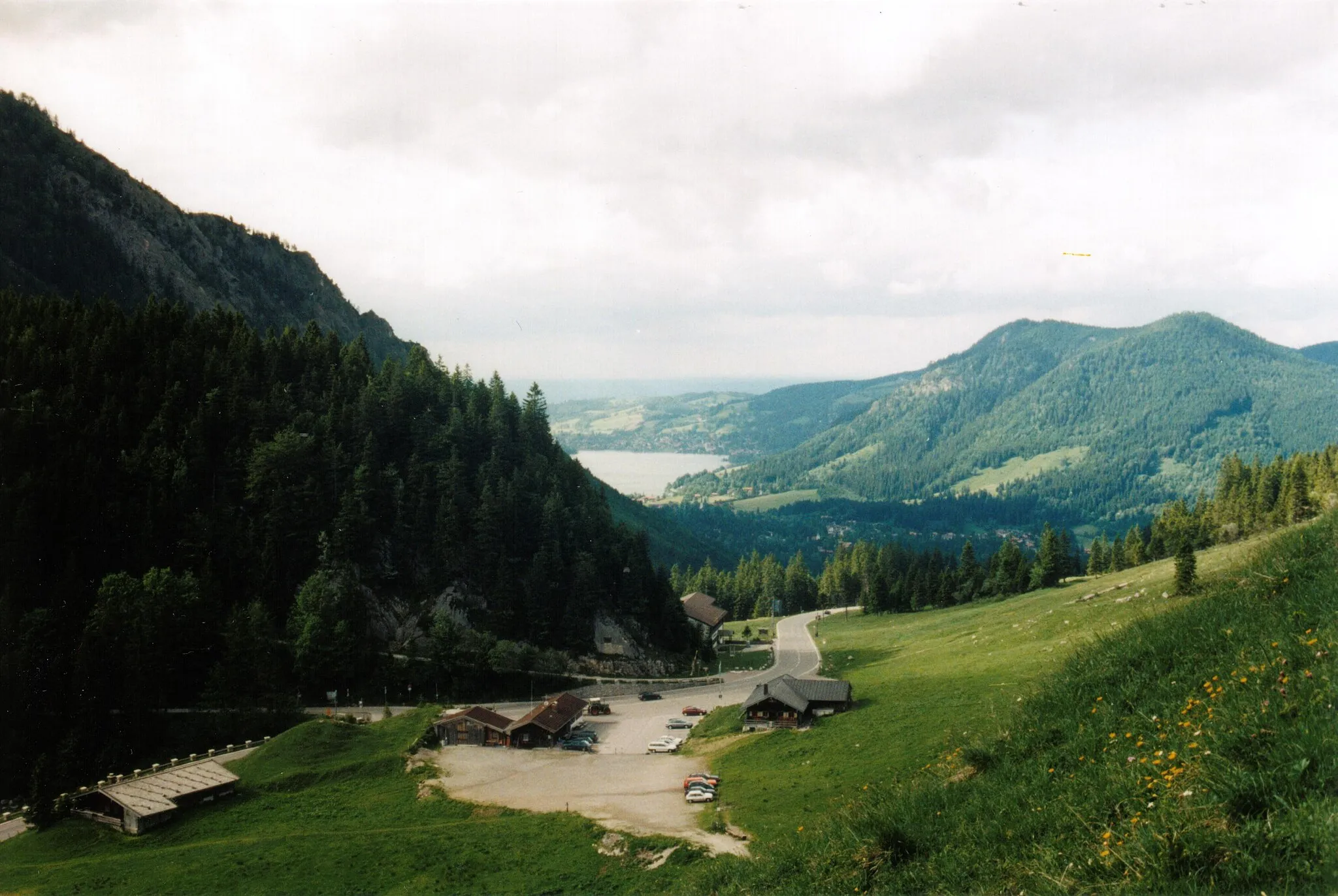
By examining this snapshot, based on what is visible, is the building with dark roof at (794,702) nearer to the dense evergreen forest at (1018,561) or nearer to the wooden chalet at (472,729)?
the wooden chalet at (472,729)

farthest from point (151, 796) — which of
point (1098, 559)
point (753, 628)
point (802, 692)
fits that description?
point (1098, 559)

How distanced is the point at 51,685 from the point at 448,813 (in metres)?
39.9

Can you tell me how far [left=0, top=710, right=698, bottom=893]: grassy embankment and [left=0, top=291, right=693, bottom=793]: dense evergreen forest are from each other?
55.1 feet

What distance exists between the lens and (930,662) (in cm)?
6606

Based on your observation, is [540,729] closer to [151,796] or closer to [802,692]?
[802,692]

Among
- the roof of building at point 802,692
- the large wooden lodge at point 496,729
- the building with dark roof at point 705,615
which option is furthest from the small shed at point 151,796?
the building with dark roof at point 705,615

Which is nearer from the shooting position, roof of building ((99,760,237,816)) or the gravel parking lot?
the gravel parking lot

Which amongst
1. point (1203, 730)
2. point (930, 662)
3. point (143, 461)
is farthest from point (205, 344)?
point (1203, 730)

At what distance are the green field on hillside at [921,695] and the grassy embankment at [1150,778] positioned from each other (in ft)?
6.87

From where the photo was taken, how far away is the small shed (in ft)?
145

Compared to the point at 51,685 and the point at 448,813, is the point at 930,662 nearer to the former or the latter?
the point at 448,813

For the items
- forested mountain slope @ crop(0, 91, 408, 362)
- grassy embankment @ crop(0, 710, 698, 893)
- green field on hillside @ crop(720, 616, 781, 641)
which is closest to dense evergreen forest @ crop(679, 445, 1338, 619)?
green field on hillside @ crop(720, 616, 781, 641)

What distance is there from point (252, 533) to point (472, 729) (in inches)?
1443

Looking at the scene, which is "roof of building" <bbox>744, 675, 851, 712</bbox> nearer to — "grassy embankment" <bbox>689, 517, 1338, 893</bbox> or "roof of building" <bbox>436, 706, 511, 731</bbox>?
"roof of building" <bbox>436, 706, 511, 731</bbox>
